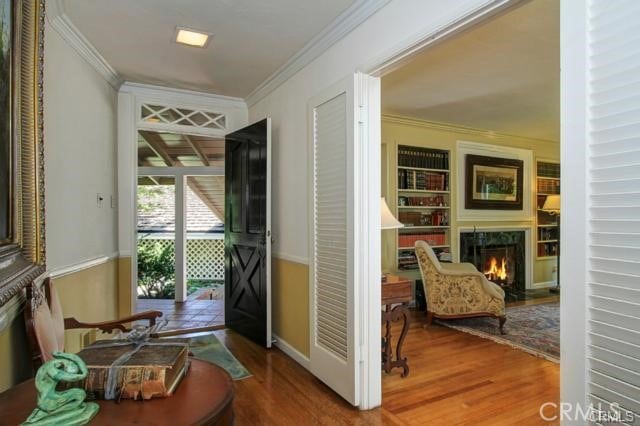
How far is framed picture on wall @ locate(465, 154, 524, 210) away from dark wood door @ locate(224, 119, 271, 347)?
332 cm

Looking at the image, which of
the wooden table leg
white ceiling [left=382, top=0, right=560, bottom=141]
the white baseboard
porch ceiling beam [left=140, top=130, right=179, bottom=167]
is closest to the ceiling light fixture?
white ceiling [left=382, top=0, right=560, bottom=141]

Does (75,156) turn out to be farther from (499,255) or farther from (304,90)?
(499,255)

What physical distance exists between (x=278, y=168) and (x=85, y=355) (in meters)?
2.51

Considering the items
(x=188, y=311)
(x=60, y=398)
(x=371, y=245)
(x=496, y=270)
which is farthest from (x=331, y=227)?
(x=496, y=270)

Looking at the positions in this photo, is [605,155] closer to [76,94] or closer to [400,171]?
[76,94]

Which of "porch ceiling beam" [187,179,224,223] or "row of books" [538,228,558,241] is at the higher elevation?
"porch ceiling beam" [187,179,224,223]

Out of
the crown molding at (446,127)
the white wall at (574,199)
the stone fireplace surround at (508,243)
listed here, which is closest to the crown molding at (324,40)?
the white wall at (574,199)

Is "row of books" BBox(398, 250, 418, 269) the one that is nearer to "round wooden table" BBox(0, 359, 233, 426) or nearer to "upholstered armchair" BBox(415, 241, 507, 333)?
"upholstered armchair" BBox(415, 241, 507, 333)

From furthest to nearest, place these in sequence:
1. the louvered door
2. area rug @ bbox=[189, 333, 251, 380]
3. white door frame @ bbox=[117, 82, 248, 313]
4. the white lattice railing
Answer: the white lattice railing → white door frame @ bbox=[117, 82, 248, 313] → area rug @ bbox=[189, 333, 251, 380] → the louvered door

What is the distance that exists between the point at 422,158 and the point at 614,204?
412 centimetres

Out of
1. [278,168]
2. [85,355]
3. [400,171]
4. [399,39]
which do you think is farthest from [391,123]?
[85,355]

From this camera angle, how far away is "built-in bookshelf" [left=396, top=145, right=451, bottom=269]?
497cm

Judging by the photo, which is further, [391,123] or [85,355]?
[391,123]

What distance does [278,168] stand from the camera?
3467 mm
